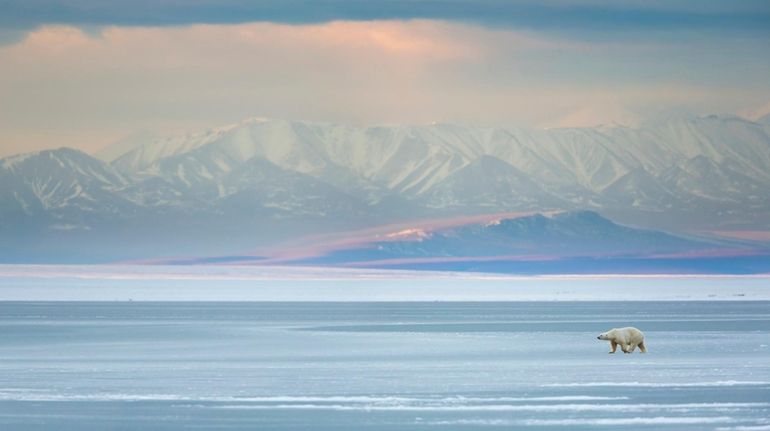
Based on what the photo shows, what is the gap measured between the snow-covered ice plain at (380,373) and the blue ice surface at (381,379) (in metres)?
0.03

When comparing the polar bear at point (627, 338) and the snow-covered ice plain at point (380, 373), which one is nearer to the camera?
the snow-covered ice plain at point (380, 373)

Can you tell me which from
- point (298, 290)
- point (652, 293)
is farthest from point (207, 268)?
point (652, 293)

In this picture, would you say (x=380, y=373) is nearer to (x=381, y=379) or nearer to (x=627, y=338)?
(x=381, y=379)

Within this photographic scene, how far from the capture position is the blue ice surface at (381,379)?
16.2m

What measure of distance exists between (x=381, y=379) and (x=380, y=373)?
36.9 inches

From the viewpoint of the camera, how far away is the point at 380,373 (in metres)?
21.3

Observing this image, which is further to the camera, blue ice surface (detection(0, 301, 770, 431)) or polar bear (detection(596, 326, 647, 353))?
polar bear (detection(596, 326, 647, 353))

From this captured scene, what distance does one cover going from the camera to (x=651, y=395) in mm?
18219

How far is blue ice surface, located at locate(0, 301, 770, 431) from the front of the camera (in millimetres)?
16172

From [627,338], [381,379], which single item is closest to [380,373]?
[381,379]

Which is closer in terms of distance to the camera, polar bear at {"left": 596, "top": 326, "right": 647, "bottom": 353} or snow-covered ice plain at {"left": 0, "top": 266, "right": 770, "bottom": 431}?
snow-covered ice plain at {"left": 0, "top": 266, "right": 770, "bottom": 431}

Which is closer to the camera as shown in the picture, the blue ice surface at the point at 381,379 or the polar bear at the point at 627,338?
the blue ice surface at the point at 381,379

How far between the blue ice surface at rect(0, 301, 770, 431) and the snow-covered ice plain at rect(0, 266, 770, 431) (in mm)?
30

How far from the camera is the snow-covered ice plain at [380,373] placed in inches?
640
